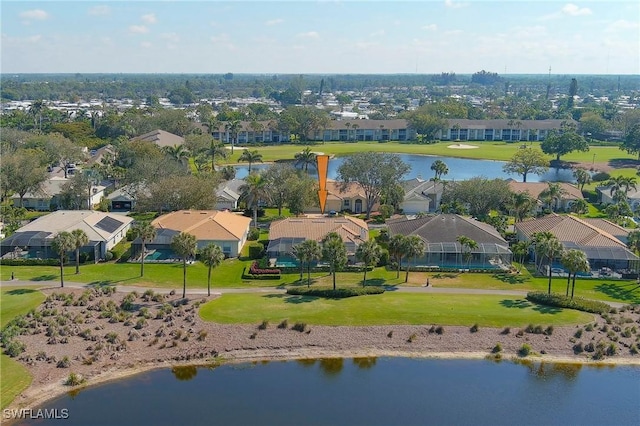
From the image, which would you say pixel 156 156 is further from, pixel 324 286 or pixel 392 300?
pixel 392 300

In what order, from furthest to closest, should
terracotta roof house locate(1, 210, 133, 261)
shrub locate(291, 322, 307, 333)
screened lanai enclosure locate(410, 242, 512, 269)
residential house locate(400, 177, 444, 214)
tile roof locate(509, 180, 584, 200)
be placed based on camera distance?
tile roof locate(509, 180, 584, 200) < residential house locate(400, 177, 444, 214) < terracotta roof house locate(1, 210, 133, 261) < screened lanai enclosure locate(410, 242, 512, 269) < shrub locate(291, 322, 307, 333)

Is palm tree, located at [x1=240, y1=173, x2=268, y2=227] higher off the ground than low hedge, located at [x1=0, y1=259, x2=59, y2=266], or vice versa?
palm tree, located at [x1=240, y1=173, x2=268, y2=227]

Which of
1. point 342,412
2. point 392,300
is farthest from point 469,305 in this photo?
point 342,412

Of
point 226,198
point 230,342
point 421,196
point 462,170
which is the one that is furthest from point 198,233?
point 462,170

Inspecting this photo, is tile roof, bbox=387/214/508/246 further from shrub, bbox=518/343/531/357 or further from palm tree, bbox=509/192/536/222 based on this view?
shrub, bbox=518/343/531/357

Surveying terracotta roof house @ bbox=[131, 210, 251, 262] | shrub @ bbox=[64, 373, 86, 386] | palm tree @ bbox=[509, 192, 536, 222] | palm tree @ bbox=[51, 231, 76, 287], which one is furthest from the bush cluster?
palm tree @ bbox=[509, 192, 536, 222]
